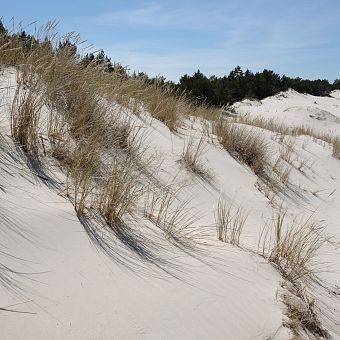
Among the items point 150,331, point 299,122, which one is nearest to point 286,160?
point 150,331

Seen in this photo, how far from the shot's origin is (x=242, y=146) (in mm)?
6828

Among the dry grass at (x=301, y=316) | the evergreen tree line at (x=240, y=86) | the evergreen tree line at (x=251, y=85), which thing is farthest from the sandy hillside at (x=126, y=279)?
the evergreen tree line at (x=251, y=85)

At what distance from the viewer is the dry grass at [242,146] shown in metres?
6.68

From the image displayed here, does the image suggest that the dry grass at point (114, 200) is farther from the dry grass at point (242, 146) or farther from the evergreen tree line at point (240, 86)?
the evergreen tree line at point (240, 86)

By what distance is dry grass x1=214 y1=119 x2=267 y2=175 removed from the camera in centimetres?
668

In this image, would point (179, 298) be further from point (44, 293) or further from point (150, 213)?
point (150, 213)

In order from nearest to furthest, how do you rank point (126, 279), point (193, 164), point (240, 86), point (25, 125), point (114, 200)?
point (126, 279) → point (114, 200) → point (25, 125) → point (193, 164) → point (240, 86)

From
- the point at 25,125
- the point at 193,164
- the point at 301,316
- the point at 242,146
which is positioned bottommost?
the point at 301,316

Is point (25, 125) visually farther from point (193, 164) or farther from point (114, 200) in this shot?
point (193, 164)

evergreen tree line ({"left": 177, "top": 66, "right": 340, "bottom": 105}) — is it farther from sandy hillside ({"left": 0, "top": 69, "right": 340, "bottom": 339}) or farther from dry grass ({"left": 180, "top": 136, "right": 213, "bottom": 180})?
sandy hillside ({"left": 0, "top": 69, "right": 340, "bottom": 339})

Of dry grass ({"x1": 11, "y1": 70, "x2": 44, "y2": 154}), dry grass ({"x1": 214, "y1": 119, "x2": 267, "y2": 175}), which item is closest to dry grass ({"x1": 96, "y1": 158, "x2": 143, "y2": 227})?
dry grass ({"x1": 11, "y1": 70, "x2": 44, "y2": 154})

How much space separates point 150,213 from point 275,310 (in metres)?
1.19

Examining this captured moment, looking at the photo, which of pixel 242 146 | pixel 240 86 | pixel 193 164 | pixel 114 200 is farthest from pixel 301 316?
pixel 240 86

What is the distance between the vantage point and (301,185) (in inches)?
279
